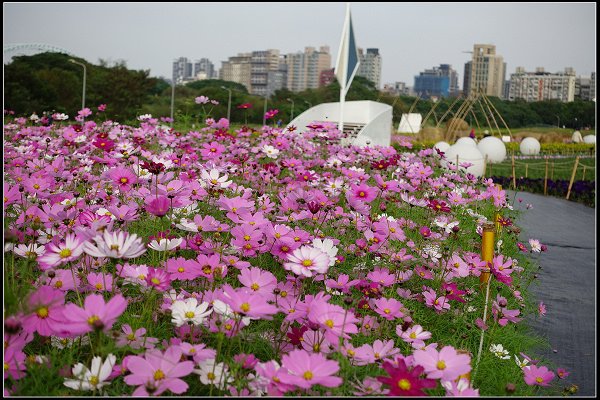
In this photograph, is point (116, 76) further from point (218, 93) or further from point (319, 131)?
point (319, 131)

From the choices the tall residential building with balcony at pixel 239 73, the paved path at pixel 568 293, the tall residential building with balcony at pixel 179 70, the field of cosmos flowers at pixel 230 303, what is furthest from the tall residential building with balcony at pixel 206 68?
the field of cosmos flowers at pixel 230 303

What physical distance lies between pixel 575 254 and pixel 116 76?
2398cm

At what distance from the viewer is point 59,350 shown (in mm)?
1298

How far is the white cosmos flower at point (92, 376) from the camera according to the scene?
104cm

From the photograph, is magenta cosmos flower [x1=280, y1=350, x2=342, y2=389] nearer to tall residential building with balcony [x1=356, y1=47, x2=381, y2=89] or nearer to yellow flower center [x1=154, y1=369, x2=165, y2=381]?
yellow flower center [x1=154, y1=369, x2=165, y2=381]

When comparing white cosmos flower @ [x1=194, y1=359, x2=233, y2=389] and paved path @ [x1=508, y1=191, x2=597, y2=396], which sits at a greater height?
white cosmos flower @ [x1=194, y1=359, x2=233, y2=389]

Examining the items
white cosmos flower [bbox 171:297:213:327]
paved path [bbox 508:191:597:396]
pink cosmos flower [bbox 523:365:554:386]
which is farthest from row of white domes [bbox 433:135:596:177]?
white cosmos flower [bbox 171:297:213:327]

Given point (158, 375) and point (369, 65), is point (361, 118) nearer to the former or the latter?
point (158, 375)

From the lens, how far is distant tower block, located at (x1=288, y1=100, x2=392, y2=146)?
1220 cm

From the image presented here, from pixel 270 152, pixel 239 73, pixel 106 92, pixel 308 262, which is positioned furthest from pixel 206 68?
pixel 308 262

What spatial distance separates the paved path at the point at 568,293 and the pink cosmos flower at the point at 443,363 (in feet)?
4.09

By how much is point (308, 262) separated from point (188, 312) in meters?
0.25

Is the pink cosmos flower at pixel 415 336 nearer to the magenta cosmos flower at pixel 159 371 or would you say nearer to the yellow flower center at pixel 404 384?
the yellow flower center at pixel 404 384

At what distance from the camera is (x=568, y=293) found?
340 centimetres
